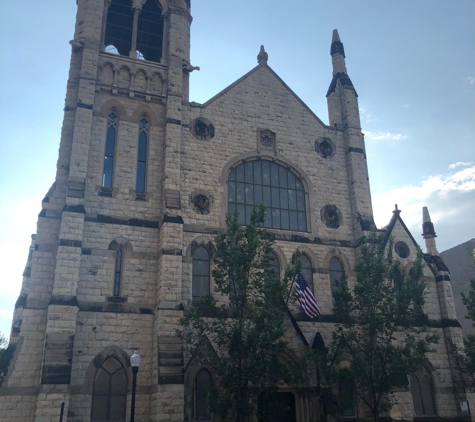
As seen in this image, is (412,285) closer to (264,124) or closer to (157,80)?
(264,124)

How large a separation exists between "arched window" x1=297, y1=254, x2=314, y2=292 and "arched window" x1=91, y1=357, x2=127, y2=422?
29.3ft

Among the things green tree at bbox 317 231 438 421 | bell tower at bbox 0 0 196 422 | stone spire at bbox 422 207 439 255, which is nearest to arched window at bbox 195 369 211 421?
bell tower at bbox 0 0 196 422

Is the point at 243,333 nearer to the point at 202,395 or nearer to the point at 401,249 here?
the point at 202,395

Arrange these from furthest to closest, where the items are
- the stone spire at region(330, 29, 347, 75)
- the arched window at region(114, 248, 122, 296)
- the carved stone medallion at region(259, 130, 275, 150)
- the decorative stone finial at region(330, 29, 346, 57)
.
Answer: the decorative stone finial at region(330, 29, 346, 57), the stone spire at region(330, 29, 347, 75), the carved stone medallion at region(259, 130, 275, 150), the arched window at region(114, 248, 122, 296)

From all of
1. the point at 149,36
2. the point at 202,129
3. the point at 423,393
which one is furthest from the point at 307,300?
the point at 149,36

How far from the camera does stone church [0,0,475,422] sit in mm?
17719

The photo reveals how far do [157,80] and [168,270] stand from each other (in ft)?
32.5

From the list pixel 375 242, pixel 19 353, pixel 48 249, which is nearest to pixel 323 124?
pixel 375 242

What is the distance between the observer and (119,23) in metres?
26.0

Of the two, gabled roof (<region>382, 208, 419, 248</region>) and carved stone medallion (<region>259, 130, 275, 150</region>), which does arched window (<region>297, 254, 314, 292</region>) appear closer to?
gabled roof (<region>382, 208, 419, 248</region>)

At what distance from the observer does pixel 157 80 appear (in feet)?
78.5

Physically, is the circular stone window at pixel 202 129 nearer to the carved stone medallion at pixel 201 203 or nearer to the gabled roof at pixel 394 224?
the carved stone medallion at pixel 201 203

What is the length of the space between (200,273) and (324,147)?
393 inches

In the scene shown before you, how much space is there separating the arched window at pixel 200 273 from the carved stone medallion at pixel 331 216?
21.1 ft
